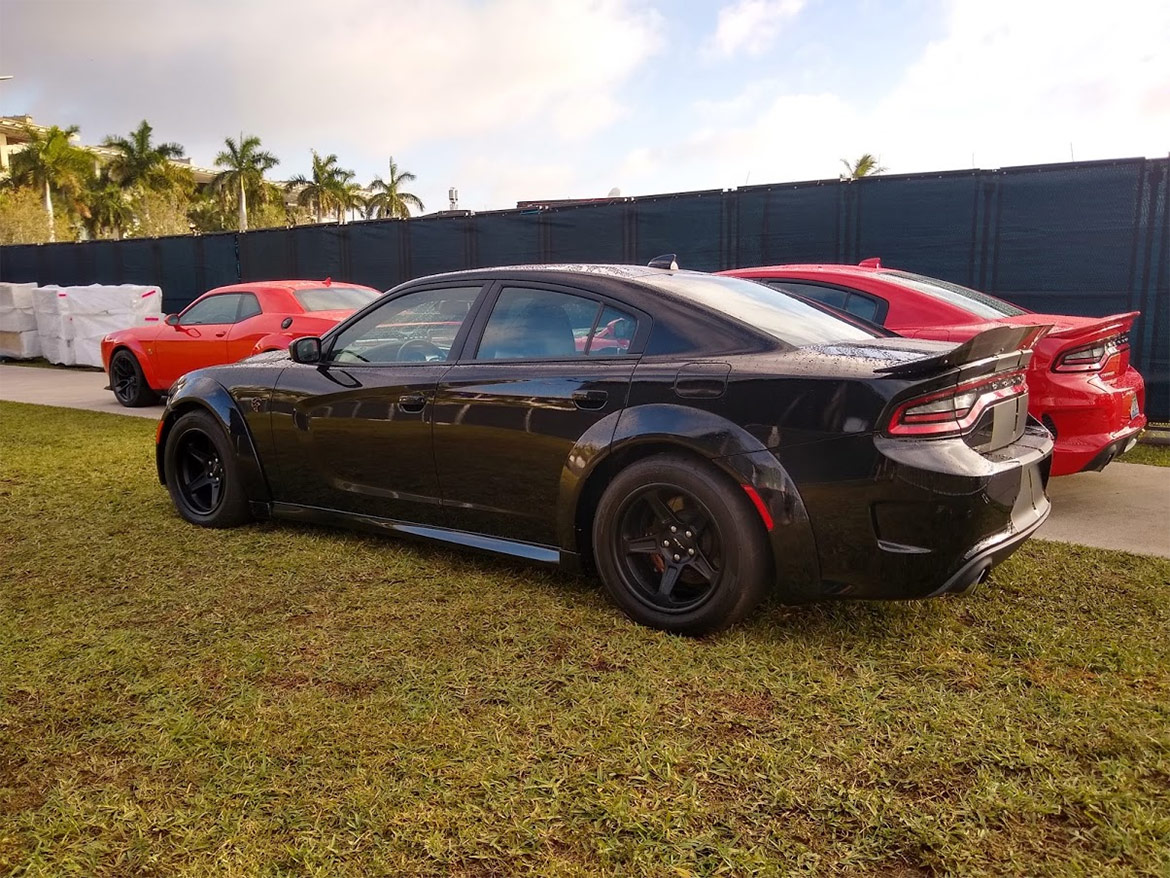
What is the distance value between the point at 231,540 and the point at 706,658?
280cm

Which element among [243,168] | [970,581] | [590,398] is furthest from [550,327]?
[243,168]

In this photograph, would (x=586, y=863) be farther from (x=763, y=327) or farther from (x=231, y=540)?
(x=231, y=540)

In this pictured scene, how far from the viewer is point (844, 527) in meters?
2.99

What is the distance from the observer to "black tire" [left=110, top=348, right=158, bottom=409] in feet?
35.6

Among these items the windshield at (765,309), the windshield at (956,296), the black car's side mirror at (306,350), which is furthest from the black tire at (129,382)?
the windshield at (765,309)

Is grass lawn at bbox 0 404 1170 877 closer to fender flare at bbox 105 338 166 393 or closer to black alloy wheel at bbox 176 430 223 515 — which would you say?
black alloy wheel at bbox 176 430 223 515

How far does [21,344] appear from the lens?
1734 centimetres

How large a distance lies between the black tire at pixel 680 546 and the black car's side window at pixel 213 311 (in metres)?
7.97

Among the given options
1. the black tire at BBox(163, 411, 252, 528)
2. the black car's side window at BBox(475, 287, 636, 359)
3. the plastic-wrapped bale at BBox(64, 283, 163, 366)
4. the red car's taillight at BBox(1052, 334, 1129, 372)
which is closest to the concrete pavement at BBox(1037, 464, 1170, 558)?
the red car's taillight at BBox(1052, 334, 1129, 372)

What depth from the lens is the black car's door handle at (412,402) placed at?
4.02 metres

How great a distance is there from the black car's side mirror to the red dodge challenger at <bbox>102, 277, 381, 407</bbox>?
5.06m

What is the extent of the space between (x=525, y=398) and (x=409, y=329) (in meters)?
0.91

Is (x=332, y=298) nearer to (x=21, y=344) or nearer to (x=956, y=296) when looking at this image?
(x=956, y=296)

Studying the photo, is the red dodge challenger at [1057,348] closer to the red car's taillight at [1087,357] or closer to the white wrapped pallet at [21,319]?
the red car's taillight at [1087,357]
